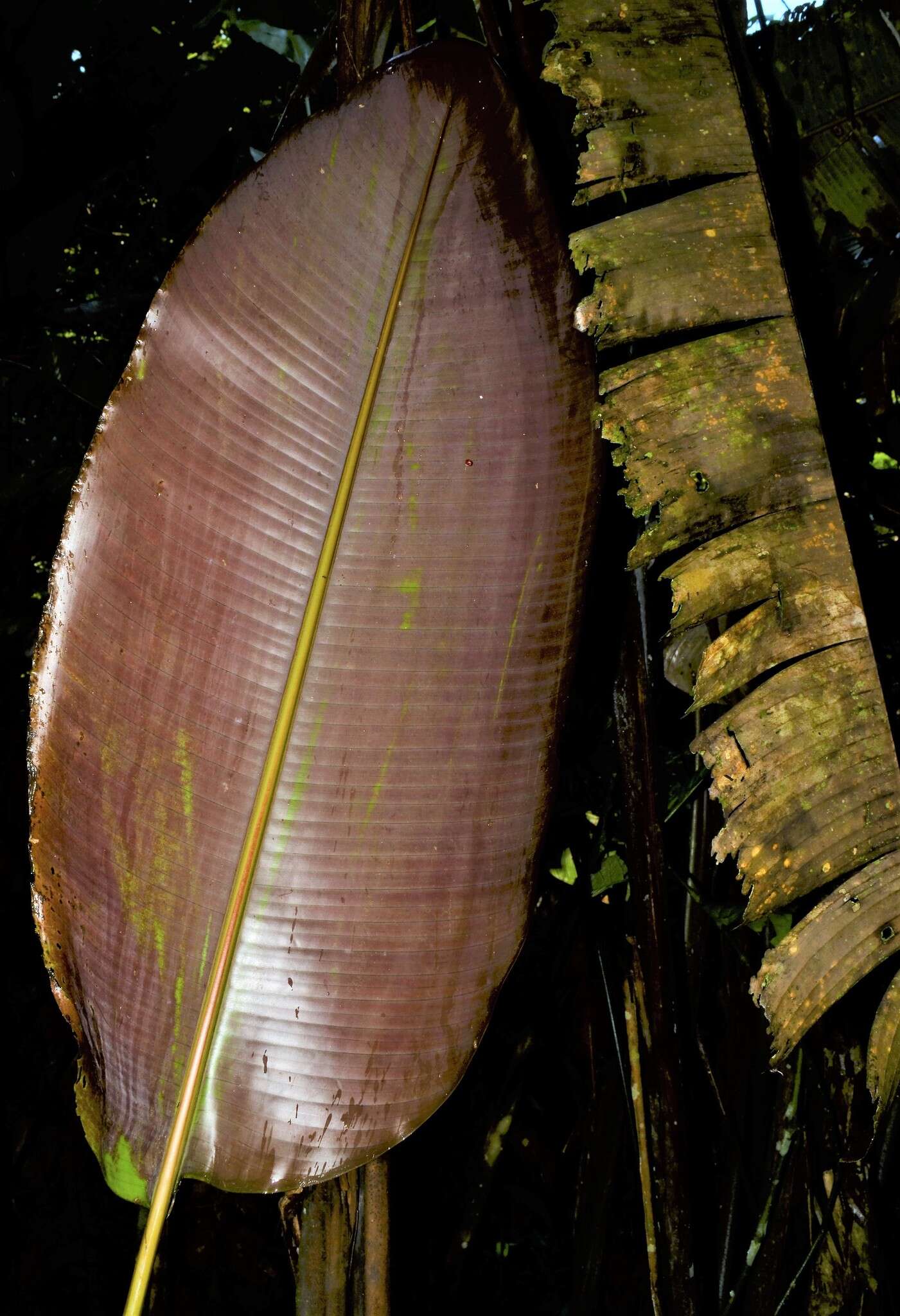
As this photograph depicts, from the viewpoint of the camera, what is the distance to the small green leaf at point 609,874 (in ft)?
3.01

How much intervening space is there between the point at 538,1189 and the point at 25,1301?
0.72 metres

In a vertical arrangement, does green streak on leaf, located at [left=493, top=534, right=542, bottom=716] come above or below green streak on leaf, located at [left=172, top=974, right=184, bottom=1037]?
above

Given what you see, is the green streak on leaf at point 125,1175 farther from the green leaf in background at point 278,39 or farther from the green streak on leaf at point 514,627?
the green leaf in background at point 278,39

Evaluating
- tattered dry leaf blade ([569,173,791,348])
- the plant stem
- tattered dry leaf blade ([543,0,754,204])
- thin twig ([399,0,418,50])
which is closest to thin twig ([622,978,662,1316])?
the plant stem

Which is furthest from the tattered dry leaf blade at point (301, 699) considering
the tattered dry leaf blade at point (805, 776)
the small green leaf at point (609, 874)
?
the small green leaf at point (609, 874)

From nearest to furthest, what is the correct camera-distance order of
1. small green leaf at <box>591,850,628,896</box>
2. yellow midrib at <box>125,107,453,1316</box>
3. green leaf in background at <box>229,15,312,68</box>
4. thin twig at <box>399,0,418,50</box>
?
yellow midrib at <box>125,107,453,1316</box>, thin twig at <box>399,0,418,50</box>, small green leaf at <box>591,850,628,896</box>, green leaf in background at <box>229,15,312,68</box>

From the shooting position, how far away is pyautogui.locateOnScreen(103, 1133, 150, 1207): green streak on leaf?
0.56 meters

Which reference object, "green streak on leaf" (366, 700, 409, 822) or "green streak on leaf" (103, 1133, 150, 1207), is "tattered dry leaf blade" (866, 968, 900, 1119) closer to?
"green streak on leaf" (366, 700, 409, 822)

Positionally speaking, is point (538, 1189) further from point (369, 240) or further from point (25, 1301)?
point (369, 240)

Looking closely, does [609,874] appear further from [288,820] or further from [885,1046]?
[288,820]

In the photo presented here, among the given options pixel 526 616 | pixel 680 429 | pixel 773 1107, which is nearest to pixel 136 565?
pixel 526 616

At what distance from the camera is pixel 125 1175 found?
0.57 m

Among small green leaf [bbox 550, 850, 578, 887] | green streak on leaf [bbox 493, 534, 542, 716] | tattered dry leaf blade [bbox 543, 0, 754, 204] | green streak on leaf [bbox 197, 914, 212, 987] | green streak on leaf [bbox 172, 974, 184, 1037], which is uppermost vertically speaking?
tattered dry leaf blade [bbox 543, 0, 754, 204]

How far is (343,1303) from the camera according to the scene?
2.21 feet
